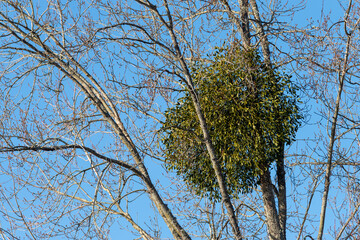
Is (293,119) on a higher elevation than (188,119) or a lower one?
lower

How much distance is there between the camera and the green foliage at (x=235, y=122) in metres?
6.05

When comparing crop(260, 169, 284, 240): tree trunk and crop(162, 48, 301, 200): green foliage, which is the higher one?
crop(162, 48, 301, 200): green foliage

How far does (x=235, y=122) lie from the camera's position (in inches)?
239

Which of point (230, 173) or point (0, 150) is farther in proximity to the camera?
point (230, 173)

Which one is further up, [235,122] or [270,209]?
[235,122]

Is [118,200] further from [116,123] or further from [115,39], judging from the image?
[115,39]

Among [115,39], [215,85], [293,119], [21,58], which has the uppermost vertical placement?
[21,58]

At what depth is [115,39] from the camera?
206 inches

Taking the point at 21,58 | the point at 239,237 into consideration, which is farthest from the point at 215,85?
the point at 21,58

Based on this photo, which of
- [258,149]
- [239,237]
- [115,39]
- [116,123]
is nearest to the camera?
[115,39]

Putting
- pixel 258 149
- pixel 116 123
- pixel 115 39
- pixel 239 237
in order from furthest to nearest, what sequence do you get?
pixel 116 123 → pixel 258 149 → pixel 239 237 → pixel 115 39

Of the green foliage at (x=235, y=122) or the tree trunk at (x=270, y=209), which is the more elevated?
the green foliage at (x=235, y=122)

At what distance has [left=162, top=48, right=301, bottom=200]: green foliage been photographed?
6.05 metres

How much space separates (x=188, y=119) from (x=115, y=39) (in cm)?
162
